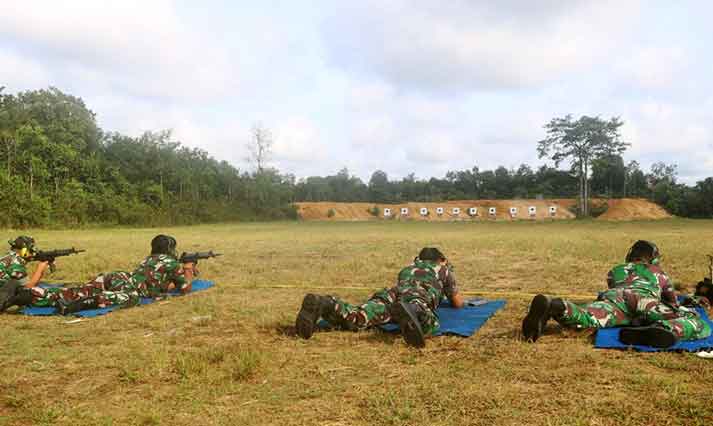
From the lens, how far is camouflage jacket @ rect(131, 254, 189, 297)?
8.42m

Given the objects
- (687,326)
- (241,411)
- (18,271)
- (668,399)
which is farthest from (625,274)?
(18,271)

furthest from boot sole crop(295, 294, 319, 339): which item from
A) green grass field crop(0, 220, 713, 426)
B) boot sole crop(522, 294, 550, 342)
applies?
boot sole crop(522, 294, 550, 342)

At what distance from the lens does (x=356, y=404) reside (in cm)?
387

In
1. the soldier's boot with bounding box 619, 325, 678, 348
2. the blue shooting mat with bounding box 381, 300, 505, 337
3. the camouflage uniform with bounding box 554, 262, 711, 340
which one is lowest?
the blue shooting mat with bounding box 381, 300, 505, 337

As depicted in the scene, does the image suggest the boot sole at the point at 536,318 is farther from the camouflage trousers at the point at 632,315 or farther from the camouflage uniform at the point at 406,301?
the camouflage uniform at the point at 406,301

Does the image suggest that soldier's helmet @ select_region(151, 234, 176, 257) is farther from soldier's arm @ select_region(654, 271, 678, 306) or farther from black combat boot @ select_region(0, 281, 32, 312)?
soldier's arm @ select_region(654, 271, 678, 306)

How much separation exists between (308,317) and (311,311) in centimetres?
8

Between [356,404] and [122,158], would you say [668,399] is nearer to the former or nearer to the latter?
[356,404]

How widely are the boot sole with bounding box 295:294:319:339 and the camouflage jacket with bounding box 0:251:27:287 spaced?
18.1ft

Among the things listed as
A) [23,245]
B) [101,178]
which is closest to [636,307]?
[23,245]

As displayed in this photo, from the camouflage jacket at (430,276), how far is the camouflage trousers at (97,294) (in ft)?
14.7

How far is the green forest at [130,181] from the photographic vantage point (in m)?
42.1

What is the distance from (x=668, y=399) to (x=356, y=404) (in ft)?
7.67

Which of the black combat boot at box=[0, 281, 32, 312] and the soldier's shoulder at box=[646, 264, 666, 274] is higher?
the soldier's shoulder at box=[646, 264, 666, 274]
